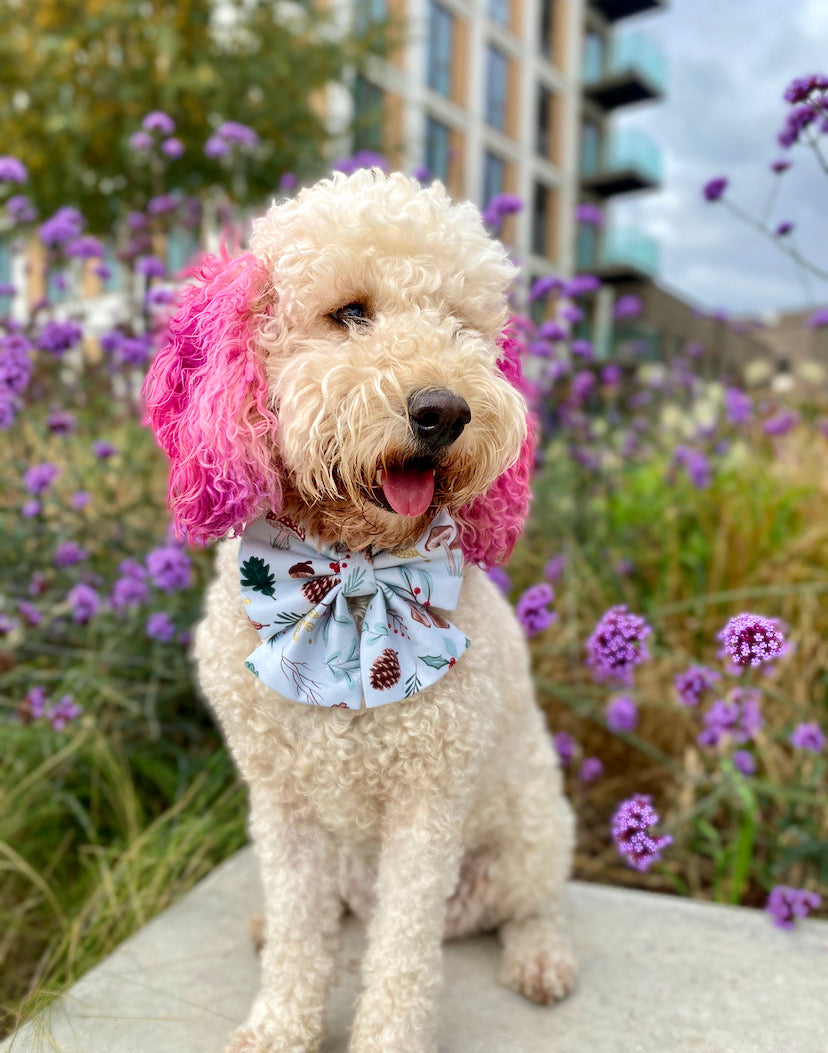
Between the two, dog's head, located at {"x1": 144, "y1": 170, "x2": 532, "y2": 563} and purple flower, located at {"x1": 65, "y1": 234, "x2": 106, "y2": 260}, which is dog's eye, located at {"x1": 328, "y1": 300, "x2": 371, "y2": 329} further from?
purple flower, located at {"x1": 65, "y1": 234, "x2": 106, "y2": 260}

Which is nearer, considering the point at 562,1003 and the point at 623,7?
the point at 562,1003

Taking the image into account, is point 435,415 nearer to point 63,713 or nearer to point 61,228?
point 63,713

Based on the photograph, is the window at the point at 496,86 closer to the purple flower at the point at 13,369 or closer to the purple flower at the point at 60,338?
the purple flower at the point at 60,338

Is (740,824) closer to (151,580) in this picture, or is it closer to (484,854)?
(484,854)

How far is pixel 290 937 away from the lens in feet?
5.36

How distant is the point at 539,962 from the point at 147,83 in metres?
11.8

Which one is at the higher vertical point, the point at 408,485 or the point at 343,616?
the point at 408,485

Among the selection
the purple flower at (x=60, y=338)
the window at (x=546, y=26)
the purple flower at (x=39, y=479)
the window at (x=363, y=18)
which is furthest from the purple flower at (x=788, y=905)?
the window at (x=546, y=26)

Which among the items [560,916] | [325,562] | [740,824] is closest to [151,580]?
[325,562]

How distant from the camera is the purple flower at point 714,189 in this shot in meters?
2.54

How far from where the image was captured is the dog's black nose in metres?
1.28

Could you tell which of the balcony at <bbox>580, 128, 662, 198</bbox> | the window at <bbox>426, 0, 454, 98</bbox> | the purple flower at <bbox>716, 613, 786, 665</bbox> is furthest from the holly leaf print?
the balcony at <bbox>580, 128, 662, 198</bbox>

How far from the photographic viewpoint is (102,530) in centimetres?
294

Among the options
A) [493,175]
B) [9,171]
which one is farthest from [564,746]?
[493,175]
